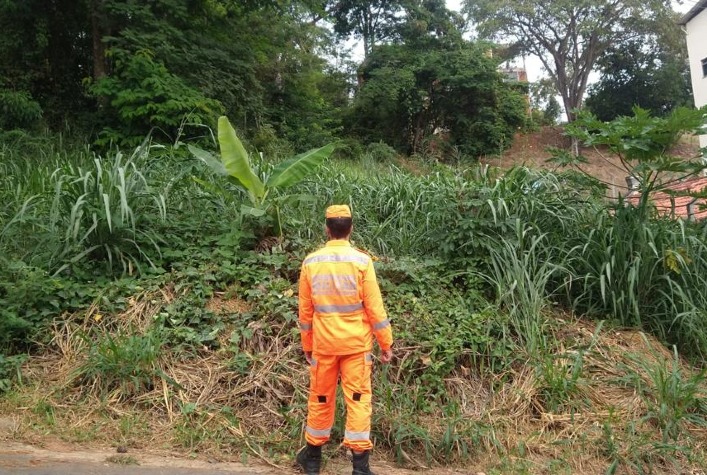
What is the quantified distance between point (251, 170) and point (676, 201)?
15.6ft

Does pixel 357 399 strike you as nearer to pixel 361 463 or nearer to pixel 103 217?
pixel 361 463

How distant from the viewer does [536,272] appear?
5629mm

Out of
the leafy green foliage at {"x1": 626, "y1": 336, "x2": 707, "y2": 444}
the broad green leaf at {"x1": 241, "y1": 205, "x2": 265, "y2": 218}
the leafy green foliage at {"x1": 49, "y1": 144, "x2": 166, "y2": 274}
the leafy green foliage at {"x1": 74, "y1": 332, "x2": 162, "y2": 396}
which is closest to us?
the leafy green foliage at {"x1": 626, "y1": 336, "x2": 707, "y2": 444}

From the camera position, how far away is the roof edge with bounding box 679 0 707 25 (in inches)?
996

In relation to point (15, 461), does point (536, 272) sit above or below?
above

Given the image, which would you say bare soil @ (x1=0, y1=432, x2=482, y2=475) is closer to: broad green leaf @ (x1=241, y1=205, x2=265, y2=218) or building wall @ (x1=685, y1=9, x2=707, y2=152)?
broad green leaf @ (x1=241, y1=205, x2=265, y2=218)

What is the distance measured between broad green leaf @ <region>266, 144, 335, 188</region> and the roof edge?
26.0 m

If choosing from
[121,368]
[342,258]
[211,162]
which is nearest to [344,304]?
[342,258]

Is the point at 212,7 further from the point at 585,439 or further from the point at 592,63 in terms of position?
the point at 592,63

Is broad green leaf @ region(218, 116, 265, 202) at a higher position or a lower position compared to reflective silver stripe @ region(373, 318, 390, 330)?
higher

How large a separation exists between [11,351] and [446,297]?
12.6 ft

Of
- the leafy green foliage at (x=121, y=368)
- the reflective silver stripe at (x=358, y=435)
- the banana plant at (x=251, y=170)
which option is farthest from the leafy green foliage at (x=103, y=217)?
the reflective silver stripe at (x=358, y=435)

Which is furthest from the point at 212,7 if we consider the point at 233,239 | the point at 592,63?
the point at 592,63

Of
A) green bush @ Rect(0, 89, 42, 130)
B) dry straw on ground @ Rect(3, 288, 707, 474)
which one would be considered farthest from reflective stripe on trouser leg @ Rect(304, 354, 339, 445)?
green bush @ Rect(0, 89, 42, 130)
